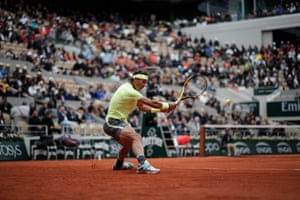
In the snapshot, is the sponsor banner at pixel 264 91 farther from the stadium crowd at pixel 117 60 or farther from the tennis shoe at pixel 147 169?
the tennis shoe at pixel 147 169

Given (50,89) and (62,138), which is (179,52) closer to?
(50,89)

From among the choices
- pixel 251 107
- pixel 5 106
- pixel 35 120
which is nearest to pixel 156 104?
pixel 35 120

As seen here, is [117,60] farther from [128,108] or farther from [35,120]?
[128,108]

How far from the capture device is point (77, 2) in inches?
1481

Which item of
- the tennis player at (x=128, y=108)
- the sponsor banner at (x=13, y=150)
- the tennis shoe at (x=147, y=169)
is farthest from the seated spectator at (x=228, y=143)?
the tennis shoe at (x=147, y=169)

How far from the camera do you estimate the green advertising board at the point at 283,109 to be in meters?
27.6

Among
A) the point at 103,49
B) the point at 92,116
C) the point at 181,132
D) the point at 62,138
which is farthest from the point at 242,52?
the point at 62,138

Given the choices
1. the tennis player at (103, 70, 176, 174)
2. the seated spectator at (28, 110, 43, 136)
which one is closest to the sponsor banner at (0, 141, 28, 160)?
the seated spectator at (28, 110, 43, 136)

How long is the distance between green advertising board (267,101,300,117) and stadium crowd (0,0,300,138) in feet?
5.77

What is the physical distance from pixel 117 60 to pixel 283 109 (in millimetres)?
10760

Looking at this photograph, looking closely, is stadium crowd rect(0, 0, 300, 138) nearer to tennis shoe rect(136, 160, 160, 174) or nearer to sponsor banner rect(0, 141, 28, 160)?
sponsor banner rect(0, 141, 28, 160)

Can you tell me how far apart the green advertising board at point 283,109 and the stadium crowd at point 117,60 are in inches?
69.2

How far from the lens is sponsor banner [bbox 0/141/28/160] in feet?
52.2

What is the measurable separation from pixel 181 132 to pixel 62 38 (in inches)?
373
